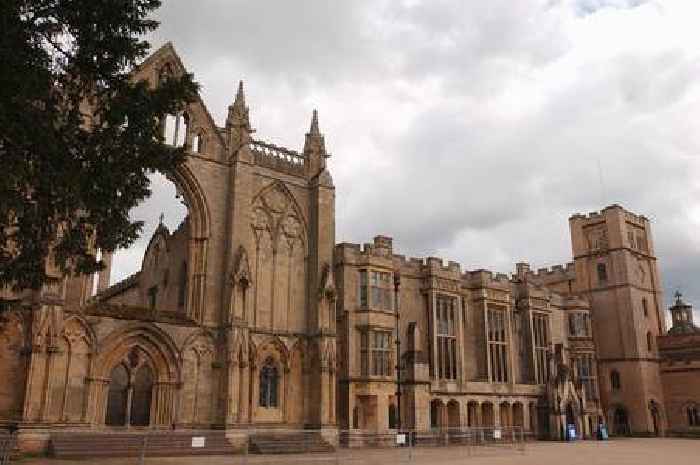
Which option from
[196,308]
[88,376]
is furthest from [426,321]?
[88,376]

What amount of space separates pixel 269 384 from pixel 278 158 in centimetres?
1188

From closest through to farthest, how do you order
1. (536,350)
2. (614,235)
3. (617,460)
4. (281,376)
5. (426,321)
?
1. (617,460)
2. (281,376)
3. (426,321)
4. (536,350)
5. (614,235)

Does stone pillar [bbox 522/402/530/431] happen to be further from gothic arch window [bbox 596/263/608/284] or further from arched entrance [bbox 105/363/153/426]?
arched entrance [bbox 105/363/153/426]

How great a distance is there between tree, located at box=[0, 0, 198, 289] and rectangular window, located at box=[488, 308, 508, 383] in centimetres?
3382

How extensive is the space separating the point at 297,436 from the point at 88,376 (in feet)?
32.6

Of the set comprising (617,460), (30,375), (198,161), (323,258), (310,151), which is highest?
(310,151)

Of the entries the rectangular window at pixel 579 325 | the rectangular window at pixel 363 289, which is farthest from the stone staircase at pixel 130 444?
the rectangular window at pixel 579 325

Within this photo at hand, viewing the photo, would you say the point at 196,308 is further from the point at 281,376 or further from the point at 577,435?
the point at 577,435

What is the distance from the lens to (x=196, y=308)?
1125 inches

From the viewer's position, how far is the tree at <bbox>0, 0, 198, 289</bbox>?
458 inches

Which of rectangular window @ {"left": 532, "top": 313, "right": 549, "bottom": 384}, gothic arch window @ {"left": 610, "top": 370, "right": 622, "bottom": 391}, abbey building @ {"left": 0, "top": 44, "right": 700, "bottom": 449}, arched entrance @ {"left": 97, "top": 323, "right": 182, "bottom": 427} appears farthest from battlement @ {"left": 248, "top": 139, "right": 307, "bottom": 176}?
gothic arch window @ {"left": 610, "top": 370, "right": 622, "bottom": 391}

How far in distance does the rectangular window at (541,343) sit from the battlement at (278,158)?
915 inches

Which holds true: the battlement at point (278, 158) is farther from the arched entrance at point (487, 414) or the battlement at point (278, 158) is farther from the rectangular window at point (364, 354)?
the arched entrance at point (487, 414)

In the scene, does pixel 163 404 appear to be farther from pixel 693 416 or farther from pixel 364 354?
pixel 693 416
